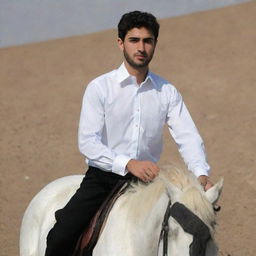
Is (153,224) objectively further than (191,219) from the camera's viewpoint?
Yes

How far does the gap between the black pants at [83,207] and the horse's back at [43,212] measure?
647 mm

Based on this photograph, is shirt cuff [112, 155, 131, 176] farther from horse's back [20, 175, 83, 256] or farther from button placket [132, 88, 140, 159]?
horse's back [20, 175, 83, 256]

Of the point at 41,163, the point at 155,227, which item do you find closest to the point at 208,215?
the point at 155,227

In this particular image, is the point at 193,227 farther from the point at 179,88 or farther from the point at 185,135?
the point at 179,88

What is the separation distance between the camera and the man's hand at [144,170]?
10.5 feet

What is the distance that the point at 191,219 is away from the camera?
2840 mm

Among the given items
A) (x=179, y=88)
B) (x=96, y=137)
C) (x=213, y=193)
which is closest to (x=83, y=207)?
(x=96, y=137)

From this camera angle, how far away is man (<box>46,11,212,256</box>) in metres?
3.48

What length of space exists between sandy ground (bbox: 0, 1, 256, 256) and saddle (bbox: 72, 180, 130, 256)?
135 inches

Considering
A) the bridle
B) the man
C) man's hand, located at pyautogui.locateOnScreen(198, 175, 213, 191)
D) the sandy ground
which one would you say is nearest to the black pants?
the man

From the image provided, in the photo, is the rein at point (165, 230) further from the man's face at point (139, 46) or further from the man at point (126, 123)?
the man's face at point (139, 46)

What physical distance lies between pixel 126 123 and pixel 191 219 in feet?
2.97

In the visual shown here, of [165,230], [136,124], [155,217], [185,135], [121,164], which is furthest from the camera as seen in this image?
[185,135]

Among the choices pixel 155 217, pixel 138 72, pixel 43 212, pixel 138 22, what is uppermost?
pixel 138 22
